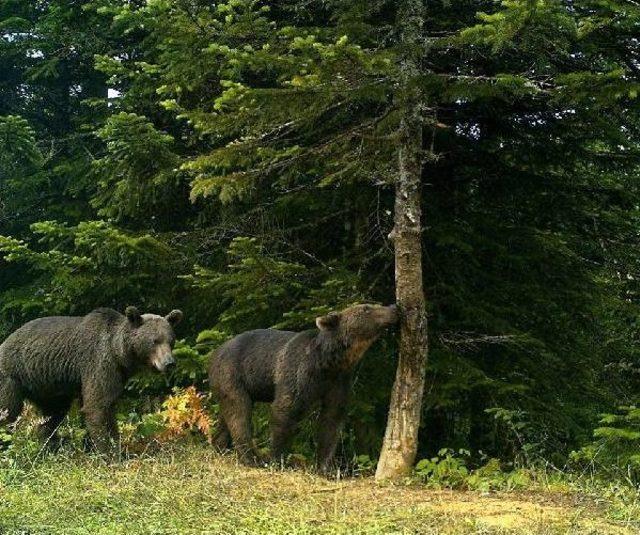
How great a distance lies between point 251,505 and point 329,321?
2.61 meters

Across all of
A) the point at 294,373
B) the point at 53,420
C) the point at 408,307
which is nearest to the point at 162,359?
the point at 294,373

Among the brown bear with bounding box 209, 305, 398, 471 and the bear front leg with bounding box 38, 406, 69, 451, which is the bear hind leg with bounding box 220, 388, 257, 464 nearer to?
the brown bear with bounding box 209, 305, 398, 471

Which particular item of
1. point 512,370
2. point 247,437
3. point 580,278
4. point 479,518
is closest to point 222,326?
point 247,437

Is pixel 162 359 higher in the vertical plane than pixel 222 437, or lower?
higher

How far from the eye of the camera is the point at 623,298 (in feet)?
41.3

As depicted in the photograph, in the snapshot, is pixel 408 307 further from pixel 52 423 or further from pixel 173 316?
pixel 52 423

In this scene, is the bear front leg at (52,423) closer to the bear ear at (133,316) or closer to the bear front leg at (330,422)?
the bear ear at (133,316)

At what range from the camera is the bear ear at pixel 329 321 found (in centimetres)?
934

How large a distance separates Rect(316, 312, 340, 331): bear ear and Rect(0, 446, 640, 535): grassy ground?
1.60m

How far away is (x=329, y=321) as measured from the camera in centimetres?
938

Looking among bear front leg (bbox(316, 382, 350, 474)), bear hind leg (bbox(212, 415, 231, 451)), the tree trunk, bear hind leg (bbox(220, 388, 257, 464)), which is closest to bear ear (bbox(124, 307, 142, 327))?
bear hind leg (bbox(220, 388, 257, 464))

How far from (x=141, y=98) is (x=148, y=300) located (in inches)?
140

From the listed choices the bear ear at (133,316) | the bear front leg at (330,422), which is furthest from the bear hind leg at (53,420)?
the bear front leg at (330,422)

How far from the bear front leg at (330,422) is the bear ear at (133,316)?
2384 millimetres
